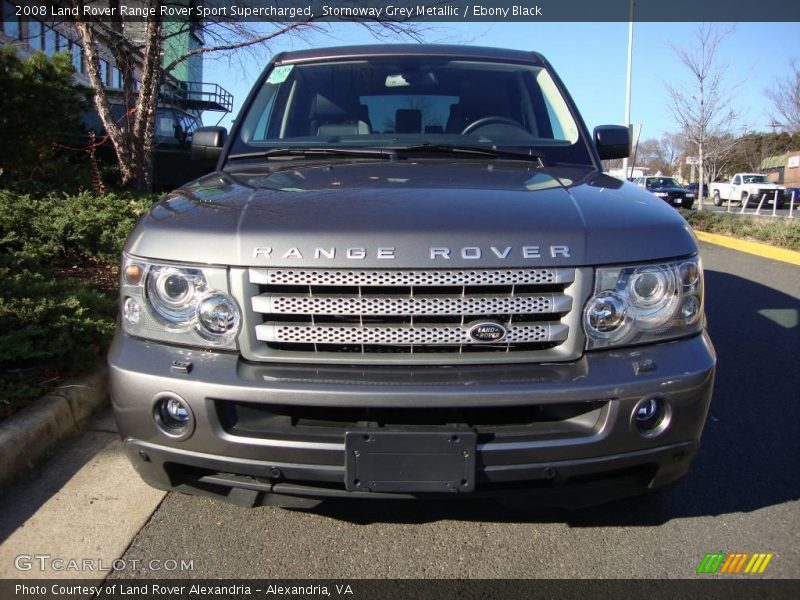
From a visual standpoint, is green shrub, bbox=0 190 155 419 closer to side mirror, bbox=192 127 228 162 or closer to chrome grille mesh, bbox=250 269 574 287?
side mirror, bbox=192 127 228 162

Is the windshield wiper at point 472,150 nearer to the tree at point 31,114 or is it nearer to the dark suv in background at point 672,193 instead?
the tree at point 31,114

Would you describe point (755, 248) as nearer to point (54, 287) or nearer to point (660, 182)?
point (54, 287)

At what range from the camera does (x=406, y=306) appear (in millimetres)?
2029

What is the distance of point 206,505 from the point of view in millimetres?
2662

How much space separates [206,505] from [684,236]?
2151mm

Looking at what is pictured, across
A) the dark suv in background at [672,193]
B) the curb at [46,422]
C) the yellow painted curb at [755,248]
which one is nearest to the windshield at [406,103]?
the curb at [46,422]

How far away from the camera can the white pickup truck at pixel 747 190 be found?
101 feet

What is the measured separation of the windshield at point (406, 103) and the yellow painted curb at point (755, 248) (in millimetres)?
7367

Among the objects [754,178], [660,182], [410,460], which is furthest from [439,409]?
[754,178]

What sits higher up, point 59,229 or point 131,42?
point 131,42

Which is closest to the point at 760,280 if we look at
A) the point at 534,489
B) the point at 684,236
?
the point at 684,236

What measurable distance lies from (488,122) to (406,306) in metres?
1.75

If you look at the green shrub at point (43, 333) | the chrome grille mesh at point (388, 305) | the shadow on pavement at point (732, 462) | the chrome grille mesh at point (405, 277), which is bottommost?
the shadow on pavement at point (732, 462)

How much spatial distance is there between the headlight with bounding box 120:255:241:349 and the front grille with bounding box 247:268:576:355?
0.11 meters
